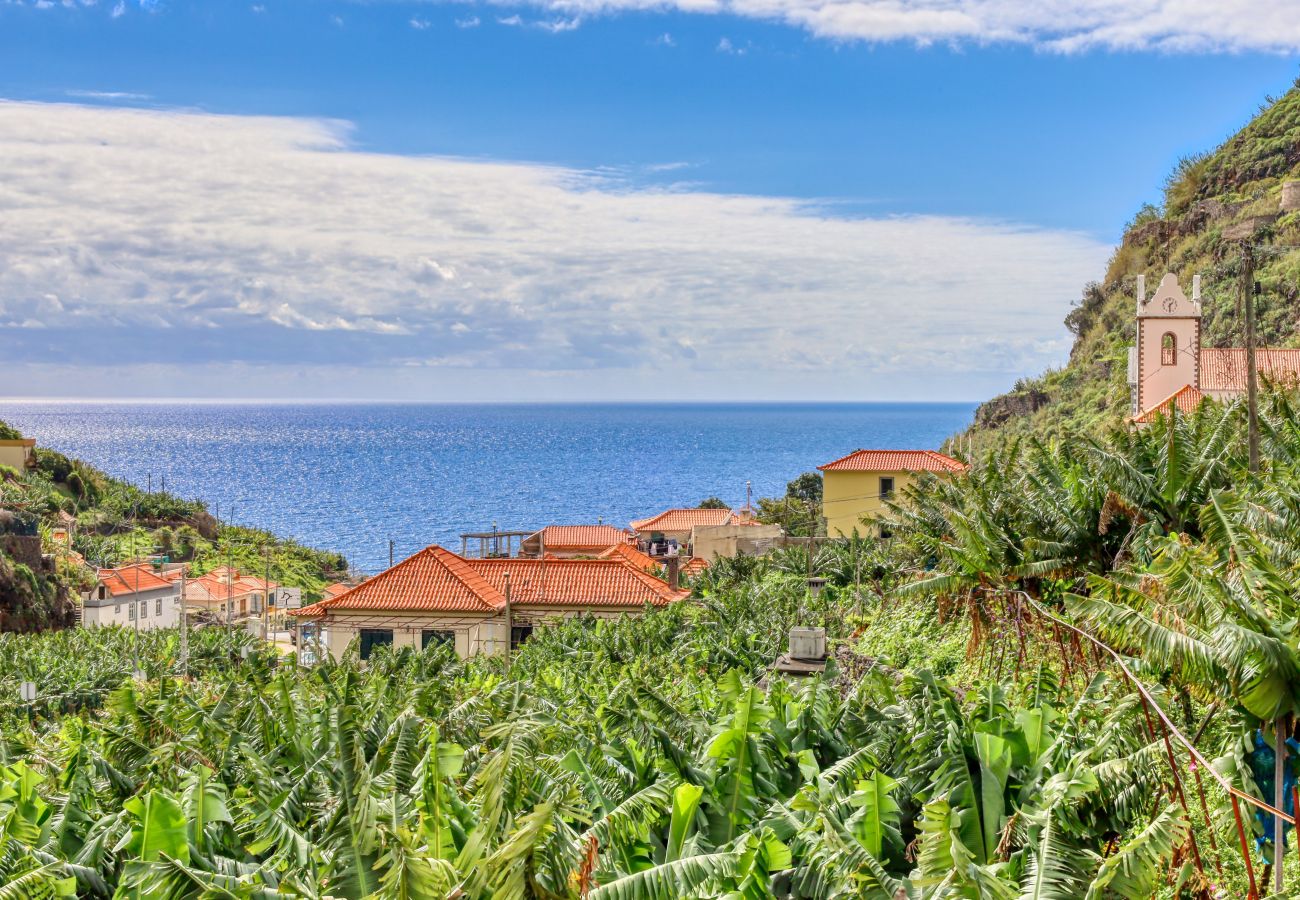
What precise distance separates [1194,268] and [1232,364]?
3018cm

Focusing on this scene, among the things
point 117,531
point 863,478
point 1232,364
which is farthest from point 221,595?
point 1232,364

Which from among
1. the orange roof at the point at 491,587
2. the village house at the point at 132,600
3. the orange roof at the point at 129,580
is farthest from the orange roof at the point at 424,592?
the orange roof at the point at 129,580

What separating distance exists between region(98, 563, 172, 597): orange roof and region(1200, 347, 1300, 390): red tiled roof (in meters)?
55.8

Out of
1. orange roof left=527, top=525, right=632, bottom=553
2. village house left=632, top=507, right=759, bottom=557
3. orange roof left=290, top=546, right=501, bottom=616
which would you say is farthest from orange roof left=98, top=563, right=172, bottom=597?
orange roof left=290, top=546, right=501, bottom=616

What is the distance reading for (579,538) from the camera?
63875 mm

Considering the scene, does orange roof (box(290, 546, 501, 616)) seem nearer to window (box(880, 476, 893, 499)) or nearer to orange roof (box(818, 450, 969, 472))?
orange roof (box(818, 450, 969, 472))

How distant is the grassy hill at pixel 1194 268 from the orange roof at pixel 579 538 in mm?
24213

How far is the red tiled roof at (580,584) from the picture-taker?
→ 137ft

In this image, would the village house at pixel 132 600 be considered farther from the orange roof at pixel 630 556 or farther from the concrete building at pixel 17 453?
the concrete building at pixel 17 453

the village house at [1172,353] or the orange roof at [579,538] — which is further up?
the village house at [1172,353]

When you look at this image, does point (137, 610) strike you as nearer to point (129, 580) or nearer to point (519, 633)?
point (129, 580)

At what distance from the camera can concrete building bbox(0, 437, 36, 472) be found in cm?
10000

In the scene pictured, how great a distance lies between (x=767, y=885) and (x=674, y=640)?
2111 cm

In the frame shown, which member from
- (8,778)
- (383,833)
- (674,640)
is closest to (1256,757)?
(383,833)
